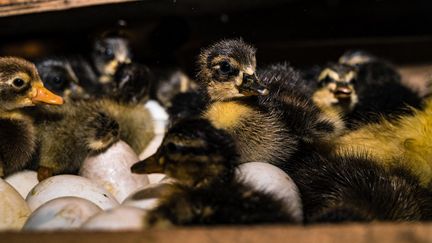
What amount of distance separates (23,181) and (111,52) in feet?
4.05

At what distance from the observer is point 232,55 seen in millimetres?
2264

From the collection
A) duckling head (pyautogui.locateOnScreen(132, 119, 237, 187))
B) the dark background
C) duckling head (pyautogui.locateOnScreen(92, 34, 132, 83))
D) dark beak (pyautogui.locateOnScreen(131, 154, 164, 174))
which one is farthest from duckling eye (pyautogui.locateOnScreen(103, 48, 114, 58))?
duckling head (pyautogui.locateOnScreen(132, 119, 237, 187))

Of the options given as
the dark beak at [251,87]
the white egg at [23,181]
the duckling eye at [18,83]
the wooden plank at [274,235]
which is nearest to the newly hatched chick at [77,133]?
the white egg at [23,181]

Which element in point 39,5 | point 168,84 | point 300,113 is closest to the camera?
point 300,113

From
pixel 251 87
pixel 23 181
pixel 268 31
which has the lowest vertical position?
pixel 23 181

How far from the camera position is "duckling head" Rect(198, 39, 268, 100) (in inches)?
89.1

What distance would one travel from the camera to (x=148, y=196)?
1.89 m

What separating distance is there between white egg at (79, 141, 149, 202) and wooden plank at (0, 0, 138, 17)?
1.87ft

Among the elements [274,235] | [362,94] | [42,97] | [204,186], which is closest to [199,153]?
[204,186]

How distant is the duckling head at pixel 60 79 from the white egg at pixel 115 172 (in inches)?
28.3

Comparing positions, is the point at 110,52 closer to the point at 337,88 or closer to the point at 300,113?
the point at 337,88

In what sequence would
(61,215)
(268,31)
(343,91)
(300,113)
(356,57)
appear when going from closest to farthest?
(61,215) → (300,113) → (343,91) → (356,57) → (268,31)

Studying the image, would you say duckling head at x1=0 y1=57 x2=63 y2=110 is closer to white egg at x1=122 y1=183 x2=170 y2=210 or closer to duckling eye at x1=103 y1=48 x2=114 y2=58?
white egg at x1=122 y1=183 x2=170 y2=210

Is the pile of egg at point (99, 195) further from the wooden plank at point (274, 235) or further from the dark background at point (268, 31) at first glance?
the dark background at point (268, 31)
